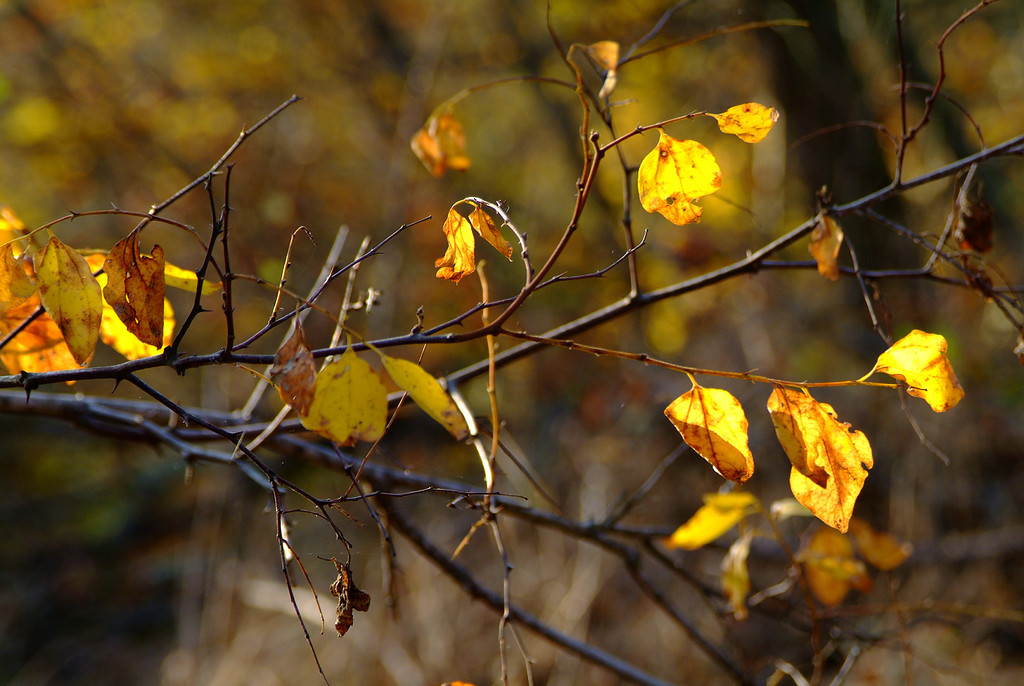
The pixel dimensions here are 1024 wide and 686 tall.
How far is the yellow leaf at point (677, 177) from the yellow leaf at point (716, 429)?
21cm

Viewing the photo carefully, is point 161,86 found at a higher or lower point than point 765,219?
higher

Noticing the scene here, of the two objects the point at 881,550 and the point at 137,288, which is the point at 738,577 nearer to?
the point at 881,550

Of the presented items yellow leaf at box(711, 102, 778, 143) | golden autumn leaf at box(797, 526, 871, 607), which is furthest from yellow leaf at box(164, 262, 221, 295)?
golden autumn leaf at box(797, 526, 871, 607)

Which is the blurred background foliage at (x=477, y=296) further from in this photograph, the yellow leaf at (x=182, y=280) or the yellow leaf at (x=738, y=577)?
the yellow leaf at (x=182, y=280)

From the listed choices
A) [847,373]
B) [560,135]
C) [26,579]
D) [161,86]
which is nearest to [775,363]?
[847,373]

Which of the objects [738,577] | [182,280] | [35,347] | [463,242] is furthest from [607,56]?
[738,577]

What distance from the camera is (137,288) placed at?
686 mm

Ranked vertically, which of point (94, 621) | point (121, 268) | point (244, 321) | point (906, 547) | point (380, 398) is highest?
point (121, 268)

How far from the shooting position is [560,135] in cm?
467

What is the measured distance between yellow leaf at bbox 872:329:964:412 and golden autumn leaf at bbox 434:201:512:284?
415 mm

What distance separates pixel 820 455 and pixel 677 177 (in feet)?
1.12

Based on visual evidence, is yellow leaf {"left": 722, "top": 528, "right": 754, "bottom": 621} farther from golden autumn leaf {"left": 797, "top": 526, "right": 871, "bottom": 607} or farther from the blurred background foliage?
the blurred background foliage

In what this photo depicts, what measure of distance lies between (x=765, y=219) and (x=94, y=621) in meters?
4.56

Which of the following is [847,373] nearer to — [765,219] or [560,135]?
[765,219]
